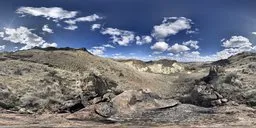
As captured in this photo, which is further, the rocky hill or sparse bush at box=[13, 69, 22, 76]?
the rocky hill

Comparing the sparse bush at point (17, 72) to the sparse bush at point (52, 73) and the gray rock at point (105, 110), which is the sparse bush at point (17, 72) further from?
the gray rock at point (105, 110)

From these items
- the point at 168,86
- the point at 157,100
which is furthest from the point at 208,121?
the point at 168,86

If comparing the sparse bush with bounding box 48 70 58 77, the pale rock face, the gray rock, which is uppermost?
the pale rock face

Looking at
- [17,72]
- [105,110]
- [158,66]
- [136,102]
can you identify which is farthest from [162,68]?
[105,110]

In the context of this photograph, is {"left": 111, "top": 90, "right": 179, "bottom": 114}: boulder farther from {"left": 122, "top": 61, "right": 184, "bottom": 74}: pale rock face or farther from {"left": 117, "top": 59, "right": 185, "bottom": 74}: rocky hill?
{"left": 122, "top": 61, "right": 184, "bottom": 74}: pale rock face

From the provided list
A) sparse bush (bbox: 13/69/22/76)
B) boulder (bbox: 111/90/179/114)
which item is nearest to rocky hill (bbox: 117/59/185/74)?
sparse bush (bbox: 13/69/22/76)

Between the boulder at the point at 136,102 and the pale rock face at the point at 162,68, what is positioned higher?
the pale rock face at the point at 162,68

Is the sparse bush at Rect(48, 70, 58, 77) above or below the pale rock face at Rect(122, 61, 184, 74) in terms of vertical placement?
below

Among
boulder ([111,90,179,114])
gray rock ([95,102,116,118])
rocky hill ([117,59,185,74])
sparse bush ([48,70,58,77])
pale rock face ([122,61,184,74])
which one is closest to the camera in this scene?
gray rock ([95,102,116,118])

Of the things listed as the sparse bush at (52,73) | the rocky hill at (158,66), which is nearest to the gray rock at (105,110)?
the sparse bush at (52,73)

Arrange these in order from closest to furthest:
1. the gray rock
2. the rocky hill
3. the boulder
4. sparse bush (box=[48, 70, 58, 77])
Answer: the gray rock < the boulder < sparse bush (box=[48, 70, 58, 77]) < the rocky hill

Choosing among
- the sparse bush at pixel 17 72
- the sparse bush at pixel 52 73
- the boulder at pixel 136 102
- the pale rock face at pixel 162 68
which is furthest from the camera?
the pale rock face at pixel 162 68

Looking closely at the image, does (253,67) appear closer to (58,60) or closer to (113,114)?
(58,60)

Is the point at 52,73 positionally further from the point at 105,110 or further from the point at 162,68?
the point at 162,68
